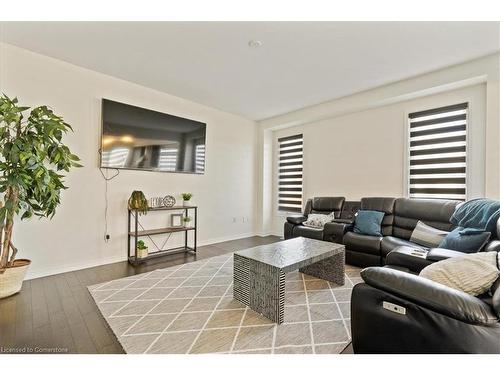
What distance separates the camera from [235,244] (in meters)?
4.70

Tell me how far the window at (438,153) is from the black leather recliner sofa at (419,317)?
2599 millimetres

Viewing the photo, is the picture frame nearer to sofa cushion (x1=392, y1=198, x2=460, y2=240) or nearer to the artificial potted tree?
the artificial potted tree

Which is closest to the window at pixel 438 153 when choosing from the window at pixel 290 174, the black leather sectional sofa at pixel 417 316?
the window at pixel 290 174

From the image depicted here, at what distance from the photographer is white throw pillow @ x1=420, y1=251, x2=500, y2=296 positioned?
133 centimetres

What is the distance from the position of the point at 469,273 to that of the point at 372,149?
3.10 metres

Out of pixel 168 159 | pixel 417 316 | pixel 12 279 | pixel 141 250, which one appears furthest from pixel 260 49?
pixel 12 279

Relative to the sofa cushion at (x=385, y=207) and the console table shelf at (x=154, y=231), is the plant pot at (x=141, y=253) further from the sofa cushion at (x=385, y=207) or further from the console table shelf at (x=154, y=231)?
the sofa cushion at (x=385, y=207)

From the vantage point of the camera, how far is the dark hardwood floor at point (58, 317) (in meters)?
1.63

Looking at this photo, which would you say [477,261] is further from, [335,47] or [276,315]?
[335,47]

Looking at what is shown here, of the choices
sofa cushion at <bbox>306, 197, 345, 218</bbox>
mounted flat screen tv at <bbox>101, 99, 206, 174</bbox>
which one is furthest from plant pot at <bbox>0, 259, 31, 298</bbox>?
sofa cushion at <bbox>306, 197, 345, 218</bbox>

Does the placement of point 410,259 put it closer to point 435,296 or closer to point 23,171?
point 435,296

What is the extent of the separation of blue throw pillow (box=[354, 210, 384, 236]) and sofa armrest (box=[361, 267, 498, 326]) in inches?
83.6

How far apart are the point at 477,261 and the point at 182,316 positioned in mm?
2156
